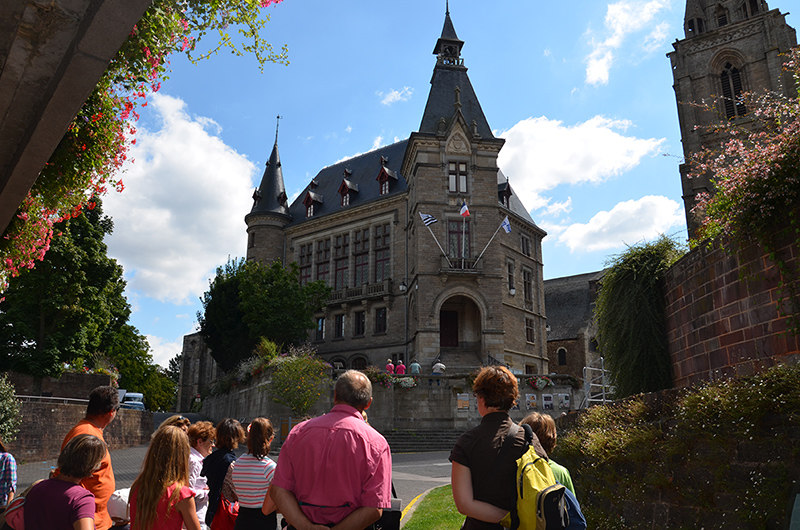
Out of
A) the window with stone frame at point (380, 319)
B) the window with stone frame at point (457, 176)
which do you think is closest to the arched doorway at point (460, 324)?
the window with stone frame at point (380, 319)

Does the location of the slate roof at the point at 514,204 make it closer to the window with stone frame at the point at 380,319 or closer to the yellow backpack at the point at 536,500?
the window with stone frame at the point at 380,319

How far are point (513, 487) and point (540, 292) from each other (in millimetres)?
35375

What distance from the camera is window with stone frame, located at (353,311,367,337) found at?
35.7 metres

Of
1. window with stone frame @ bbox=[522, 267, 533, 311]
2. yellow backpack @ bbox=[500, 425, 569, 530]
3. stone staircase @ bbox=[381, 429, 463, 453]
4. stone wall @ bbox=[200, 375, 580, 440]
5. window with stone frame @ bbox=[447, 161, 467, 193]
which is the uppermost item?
window with stone frame @ bbox=[447, 161, 467, 193]

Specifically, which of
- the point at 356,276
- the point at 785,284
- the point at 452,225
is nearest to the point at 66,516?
the point at 785,284

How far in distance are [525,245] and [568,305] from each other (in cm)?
1701

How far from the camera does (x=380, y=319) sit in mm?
35000

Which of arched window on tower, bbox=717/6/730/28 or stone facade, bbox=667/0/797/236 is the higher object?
arched window on tower, bbox=717/6/730/28

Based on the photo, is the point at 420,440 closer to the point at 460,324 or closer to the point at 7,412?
the point at 460,324

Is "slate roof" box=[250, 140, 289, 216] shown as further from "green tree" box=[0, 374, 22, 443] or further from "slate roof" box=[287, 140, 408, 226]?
"green tree" box=[0, 374, 22, 443]

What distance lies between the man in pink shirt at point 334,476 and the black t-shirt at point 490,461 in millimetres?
469

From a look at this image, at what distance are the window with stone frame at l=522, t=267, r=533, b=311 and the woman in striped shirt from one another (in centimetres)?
3224

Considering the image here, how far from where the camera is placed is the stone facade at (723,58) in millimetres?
34500

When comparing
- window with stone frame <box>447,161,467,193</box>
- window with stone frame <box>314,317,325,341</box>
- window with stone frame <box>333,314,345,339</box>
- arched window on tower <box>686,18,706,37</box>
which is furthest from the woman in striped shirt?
arched window on tower <box>686,18,706,37</box>
